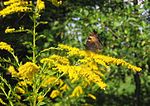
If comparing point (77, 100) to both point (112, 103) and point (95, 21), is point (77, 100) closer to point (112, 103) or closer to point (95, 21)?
point (95, 21)

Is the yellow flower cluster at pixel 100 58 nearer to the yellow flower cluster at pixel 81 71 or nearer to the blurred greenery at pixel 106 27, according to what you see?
the yellow flower cluster at pixel 81 71

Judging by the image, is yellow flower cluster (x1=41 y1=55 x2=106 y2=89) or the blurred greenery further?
the blurred greenery

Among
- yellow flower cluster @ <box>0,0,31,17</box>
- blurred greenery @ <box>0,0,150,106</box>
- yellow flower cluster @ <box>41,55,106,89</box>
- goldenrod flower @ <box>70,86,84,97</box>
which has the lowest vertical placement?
goldenrod flower @ <box>70,86,84,97</box>

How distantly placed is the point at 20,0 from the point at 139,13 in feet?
9.22

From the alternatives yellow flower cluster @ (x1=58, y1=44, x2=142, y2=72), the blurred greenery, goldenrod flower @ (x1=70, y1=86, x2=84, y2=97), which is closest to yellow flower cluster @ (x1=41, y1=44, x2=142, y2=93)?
yellow flower cluster @ (x1=58, y1=44, x2=142, y2=72)

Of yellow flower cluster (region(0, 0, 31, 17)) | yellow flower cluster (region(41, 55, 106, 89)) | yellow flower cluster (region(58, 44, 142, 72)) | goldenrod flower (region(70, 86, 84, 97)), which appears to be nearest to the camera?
yellow flower cluster (region(41, 55, 106, 89))

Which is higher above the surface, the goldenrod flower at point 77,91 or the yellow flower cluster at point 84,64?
the yellow flower cluster at point 84,64

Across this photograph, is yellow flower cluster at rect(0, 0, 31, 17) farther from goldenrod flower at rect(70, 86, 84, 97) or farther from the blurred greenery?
the blurred greenery

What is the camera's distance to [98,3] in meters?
6.75

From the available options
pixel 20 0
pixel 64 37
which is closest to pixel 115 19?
pixel 64 37

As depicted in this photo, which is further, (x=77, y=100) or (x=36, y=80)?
(x=77, y=100)

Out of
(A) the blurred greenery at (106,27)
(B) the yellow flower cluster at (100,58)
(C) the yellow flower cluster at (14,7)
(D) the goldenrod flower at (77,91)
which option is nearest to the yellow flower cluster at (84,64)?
(B) the yellow flower cluster at (100,58)

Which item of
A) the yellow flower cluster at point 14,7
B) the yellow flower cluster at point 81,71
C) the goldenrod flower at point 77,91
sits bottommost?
the goldenrod flower at point 77,91

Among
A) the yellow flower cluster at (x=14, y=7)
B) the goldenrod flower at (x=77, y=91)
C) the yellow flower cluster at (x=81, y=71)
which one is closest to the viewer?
the yellow flower cluster at (x=81, y=71)
